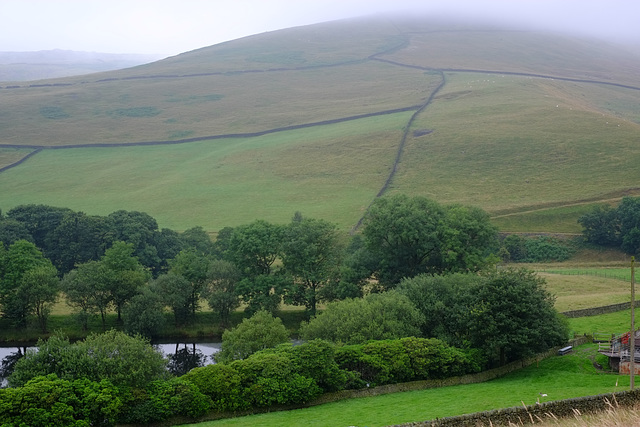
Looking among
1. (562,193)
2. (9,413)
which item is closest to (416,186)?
(562,193)

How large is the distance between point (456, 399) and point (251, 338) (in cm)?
1832

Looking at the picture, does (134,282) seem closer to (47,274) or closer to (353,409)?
(47,274)

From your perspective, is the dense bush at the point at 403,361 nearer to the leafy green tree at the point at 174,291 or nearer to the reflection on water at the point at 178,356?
the reflection on water at the point at 178,356

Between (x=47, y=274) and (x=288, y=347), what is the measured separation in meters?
37.0

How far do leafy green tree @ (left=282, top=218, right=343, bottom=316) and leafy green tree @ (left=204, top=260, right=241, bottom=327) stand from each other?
5.90m

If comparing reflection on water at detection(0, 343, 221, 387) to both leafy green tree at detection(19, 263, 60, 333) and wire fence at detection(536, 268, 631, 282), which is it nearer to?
leafy green tree at detection(19, 263, 60, 333)

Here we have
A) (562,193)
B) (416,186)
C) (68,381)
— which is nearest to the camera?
(68,381)

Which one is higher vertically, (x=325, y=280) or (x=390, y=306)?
(x=390, y=306)

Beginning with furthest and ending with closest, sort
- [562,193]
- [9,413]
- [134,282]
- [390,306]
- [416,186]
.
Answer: [416,186]
[562,193]
[134,282]
[390,306]
[9,413]

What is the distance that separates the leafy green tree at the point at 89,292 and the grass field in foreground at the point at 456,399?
3416cm

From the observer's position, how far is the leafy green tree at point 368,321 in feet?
158

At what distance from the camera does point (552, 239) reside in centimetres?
10169

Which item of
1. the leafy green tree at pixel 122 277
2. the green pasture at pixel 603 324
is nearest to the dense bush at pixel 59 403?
the leafy green tree at pixel 122 277

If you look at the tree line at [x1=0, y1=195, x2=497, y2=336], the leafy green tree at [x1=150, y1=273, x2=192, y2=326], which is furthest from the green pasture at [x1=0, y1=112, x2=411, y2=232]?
the leafy green tree at [x1=150, y1=273, x2=192, y2=326]
